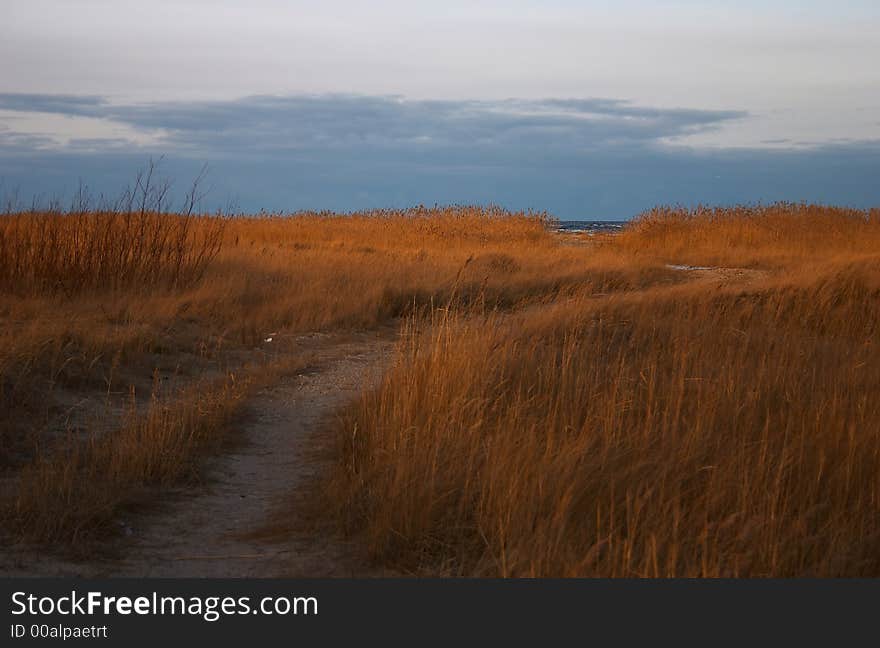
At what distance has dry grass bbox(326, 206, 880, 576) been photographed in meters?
3.76

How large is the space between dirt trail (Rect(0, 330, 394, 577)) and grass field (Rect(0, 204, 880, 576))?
17cm

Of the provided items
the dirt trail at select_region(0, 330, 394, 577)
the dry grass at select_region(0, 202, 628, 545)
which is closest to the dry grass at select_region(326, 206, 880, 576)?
the dirt trail at select_region(0, 330, 394, 577)

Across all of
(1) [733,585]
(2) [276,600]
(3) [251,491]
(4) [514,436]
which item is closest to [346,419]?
(3) [251,491]

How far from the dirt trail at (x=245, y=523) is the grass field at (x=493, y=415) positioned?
167 mm

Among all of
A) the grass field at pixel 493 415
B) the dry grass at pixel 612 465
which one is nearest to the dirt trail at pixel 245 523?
the grass field at pixel 493 415

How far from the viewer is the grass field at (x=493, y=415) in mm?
3947

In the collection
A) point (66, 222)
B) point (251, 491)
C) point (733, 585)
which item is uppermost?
point (66, 222)

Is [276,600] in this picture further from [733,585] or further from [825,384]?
[825,384]

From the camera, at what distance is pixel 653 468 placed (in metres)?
4.48

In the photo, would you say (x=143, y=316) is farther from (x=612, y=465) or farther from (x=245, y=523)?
(x=612, y=465)

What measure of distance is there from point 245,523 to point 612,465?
1.88 meters

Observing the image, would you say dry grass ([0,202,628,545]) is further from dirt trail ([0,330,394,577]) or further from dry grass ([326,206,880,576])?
dry grass ([326,206,880,576])

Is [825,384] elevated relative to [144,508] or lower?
elevated

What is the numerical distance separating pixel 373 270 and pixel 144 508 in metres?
10.4
